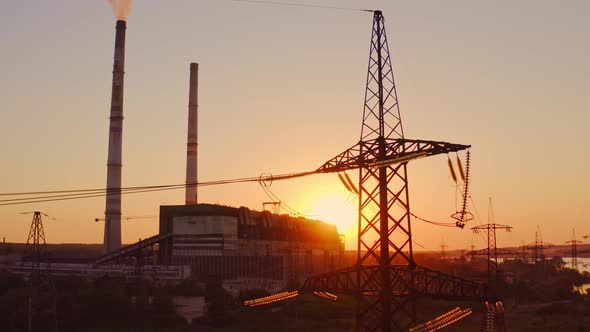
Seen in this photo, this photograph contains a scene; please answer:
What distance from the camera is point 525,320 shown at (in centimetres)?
9581

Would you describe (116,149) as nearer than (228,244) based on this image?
Yes

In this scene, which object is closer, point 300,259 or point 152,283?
point 152,283

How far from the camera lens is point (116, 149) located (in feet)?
359

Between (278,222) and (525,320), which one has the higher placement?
(278,222)

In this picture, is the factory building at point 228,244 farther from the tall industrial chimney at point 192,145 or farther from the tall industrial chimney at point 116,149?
the tall industrial chimney at point 192,145

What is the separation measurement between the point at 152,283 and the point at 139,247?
6.21 m

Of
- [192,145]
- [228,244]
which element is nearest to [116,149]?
[192,145]

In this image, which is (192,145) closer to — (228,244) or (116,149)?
(116,149)

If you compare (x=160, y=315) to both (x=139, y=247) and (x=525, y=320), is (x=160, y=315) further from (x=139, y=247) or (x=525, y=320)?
(x=525, y=320)

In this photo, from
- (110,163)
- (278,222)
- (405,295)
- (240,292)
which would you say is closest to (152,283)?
(240,292)

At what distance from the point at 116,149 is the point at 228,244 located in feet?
77.9

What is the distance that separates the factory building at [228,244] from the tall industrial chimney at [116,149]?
7.90m

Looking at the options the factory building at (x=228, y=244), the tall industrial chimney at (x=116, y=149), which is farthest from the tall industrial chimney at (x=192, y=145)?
the tall industrial chimney at (x=116, y=149)

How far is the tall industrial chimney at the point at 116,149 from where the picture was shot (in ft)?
357
